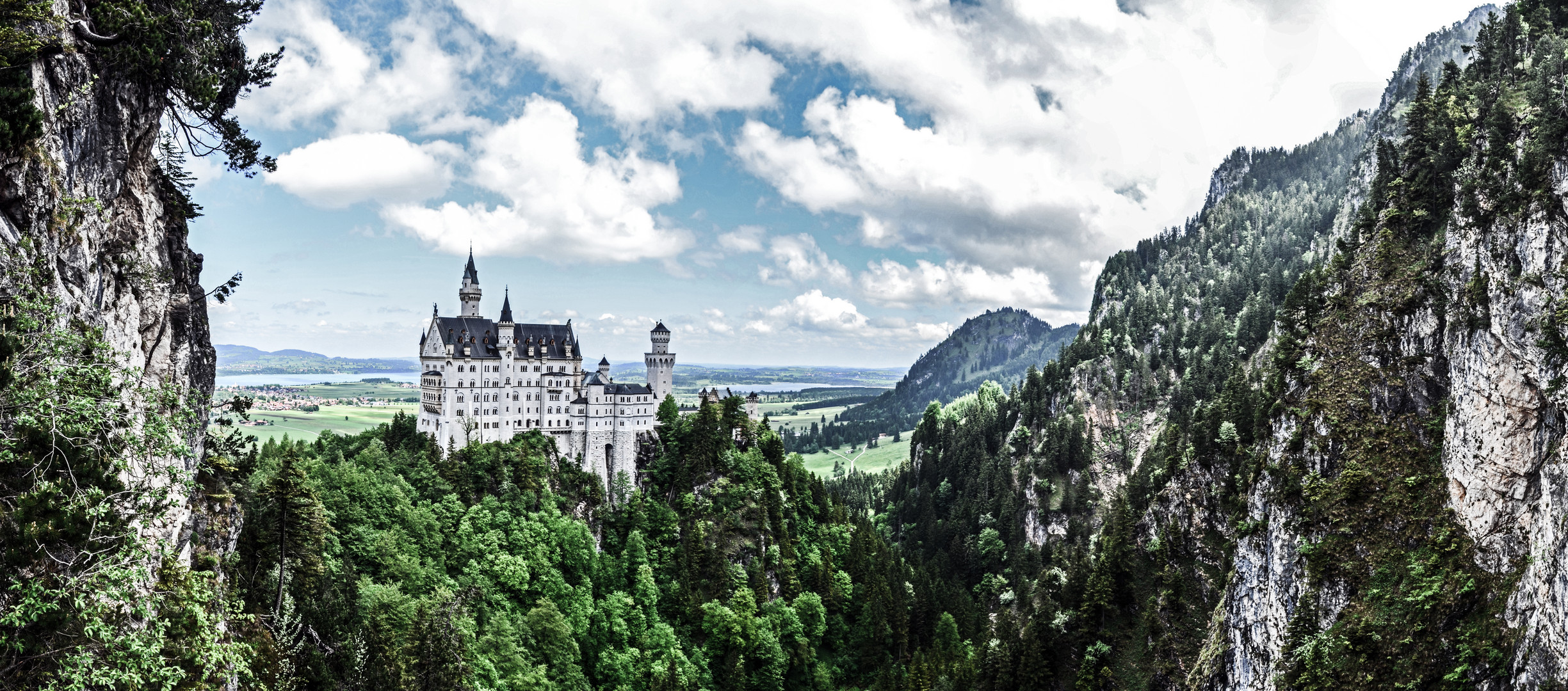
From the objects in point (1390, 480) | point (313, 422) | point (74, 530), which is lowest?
point (313, 422)

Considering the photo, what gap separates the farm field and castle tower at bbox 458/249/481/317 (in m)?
20.7

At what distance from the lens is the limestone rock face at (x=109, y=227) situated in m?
23.3

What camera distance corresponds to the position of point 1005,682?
259 ft

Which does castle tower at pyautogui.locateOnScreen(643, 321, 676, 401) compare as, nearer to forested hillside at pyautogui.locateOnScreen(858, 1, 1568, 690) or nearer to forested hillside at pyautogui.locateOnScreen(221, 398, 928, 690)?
forested hillside at pyautogui.locateOnScreen(221, 398, 928, 690)

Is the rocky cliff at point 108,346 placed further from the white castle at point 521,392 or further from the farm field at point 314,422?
the farm field at point 314,422

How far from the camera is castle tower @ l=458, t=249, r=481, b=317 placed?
95375 mm

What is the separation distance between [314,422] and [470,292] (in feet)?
186

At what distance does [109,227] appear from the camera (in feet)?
91.3

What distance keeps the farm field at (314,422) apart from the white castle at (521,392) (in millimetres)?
21009

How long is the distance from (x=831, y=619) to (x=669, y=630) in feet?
75.7

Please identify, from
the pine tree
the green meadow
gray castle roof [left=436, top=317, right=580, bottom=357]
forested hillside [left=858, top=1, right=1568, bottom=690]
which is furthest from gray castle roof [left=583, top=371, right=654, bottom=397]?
the pine tree

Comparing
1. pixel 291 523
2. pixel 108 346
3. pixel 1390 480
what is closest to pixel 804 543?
pixel 1390 480

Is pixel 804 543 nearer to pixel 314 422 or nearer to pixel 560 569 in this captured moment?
pixel 560 569

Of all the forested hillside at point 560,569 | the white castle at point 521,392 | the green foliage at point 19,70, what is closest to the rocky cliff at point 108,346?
the green foliage at point 19,70
